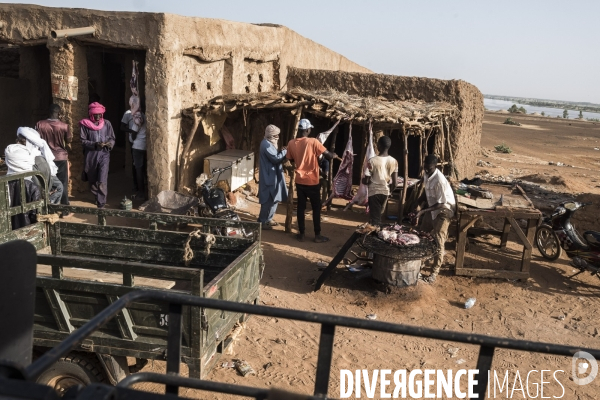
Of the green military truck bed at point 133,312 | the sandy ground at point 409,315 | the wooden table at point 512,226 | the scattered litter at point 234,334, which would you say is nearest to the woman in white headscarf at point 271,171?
the sandy ground at point 409,315

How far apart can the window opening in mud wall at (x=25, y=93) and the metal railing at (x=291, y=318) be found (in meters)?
10.7

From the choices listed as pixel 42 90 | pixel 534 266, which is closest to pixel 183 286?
pixel 534 266

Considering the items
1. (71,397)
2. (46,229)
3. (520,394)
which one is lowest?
(520,394)

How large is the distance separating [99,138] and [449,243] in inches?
247

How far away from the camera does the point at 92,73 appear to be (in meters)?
13.1

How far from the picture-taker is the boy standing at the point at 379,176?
874 cm

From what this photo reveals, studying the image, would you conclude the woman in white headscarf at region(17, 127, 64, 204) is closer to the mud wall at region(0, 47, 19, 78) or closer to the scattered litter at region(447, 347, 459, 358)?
the mud wall at region(0, 47, 19, 78)

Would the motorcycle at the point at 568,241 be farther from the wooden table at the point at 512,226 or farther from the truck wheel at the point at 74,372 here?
the truck wheel at the point at 74,372

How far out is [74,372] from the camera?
14.2 ft

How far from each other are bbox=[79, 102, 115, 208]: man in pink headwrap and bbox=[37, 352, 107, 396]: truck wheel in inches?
241

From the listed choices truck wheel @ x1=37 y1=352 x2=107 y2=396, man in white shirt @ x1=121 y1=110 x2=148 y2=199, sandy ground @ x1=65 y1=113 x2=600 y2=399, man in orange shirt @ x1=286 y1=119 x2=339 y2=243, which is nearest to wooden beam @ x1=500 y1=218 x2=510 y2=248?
sandy ground @ x1=65 y1=113 x2=600 y2=399

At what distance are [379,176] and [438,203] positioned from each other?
4.41 ft

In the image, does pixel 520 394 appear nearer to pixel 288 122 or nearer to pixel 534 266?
pixel 534 266

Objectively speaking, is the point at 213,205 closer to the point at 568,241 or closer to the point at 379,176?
the point at 379,176
